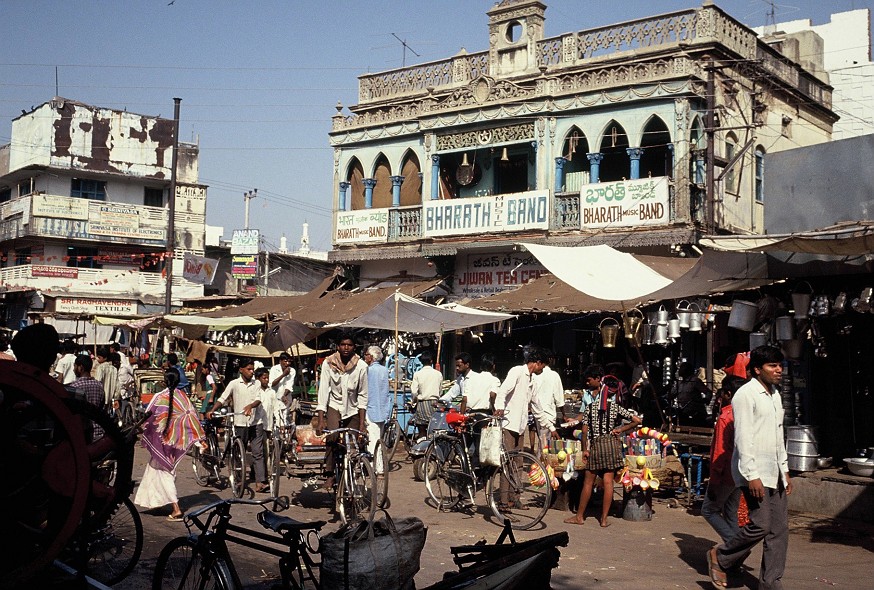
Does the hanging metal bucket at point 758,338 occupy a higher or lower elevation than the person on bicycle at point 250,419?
higher

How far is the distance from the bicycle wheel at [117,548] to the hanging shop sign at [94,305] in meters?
34.1

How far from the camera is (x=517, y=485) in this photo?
30.2ft

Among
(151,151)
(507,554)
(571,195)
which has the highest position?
(151,151)

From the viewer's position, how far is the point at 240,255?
3488 cm

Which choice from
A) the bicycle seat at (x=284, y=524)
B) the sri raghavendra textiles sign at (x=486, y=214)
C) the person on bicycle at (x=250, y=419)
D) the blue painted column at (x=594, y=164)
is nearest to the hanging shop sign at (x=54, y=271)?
the sri raghavendra textiles sign at (x=486, y=214)

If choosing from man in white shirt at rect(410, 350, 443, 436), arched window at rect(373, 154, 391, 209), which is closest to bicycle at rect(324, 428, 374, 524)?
man in white shirt at rect(410, 350, 443, 436)

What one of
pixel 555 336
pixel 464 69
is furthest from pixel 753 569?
pixel 464 69

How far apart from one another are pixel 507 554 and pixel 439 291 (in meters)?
17.0

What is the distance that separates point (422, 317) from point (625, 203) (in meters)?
5.34

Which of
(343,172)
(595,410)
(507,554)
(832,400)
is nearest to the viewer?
(507,554)

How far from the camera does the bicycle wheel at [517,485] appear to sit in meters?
9.03

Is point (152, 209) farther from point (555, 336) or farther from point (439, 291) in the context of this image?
point (555, 336)

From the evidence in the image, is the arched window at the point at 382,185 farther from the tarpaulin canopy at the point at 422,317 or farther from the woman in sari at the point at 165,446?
the woman in sari at the point at 165,446

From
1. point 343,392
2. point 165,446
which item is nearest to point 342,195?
point 343,392
